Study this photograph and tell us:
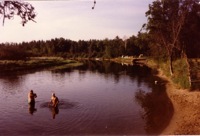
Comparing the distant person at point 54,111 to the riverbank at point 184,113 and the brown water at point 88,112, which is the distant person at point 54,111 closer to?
the brown water at point 88,112

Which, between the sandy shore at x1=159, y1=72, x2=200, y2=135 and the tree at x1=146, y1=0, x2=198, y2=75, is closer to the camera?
the sandy shore at x1=159, y1=72, x2=200, y2=135

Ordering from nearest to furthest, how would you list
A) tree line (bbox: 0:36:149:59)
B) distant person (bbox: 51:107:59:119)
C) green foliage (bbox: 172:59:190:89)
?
distant person (bbox: 51:107:59:119)
green foliage (bbox: 172:59:190:89)
tree line (bbox: 0:36:149:59)

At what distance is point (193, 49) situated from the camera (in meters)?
50.1

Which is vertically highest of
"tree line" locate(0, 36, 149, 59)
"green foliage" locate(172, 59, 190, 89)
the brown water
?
"tree line" locate(0, 36, 149, 59)

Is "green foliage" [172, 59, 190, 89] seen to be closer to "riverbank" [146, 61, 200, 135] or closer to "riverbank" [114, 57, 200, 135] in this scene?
"riverbank" [114, 57, 200, 135]

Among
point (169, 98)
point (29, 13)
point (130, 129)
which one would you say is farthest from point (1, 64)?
point (29, 13)

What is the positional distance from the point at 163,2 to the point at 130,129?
1279 inches

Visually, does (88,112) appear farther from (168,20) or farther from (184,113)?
(168,20)

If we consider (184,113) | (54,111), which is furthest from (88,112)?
(184,113)

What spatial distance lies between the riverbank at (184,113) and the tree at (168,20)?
502 inches

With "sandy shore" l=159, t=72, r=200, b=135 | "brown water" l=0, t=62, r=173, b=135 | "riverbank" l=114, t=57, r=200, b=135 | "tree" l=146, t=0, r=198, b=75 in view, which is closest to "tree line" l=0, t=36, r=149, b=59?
"tree" l=146, t=0, r=198, b=75

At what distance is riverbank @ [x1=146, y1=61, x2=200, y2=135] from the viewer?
70.0 ft

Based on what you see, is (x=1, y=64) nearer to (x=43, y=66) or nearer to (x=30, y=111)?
(x=43, y=66)

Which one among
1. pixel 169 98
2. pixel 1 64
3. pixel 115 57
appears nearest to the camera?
pixel 169 98
